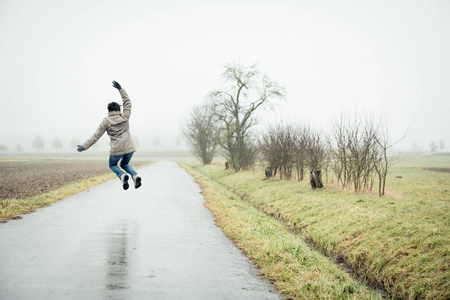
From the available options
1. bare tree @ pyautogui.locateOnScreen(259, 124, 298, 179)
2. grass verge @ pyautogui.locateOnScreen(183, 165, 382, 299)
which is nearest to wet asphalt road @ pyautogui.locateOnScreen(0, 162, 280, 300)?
grass verge @ pyautogui.locateOnScreen(183, 165, 382, 299)

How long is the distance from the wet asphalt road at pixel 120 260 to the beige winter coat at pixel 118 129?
189 centimetres

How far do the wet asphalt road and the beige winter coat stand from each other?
6.20 feet

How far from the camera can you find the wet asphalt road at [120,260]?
3225 millimetres

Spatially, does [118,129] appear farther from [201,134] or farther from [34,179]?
[201,134]

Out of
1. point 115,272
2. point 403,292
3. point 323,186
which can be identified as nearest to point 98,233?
point 115,272

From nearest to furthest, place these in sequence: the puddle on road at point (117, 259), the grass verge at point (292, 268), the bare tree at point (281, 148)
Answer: the puddle on road at point (117, 259), the grass verge at point (292, 268), the bare tree at point (281, 148)

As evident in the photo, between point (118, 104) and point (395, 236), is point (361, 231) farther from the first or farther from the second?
point (118, 104)

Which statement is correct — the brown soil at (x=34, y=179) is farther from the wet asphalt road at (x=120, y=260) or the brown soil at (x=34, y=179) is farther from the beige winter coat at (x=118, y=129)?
the wet asphalt road at (x=120, y=260)

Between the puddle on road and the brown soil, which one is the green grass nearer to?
the puddle on road

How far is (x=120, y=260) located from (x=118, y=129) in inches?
160

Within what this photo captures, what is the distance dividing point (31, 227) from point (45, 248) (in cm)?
184

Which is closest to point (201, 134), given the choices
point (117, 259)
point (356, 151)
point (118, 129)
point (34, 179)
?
point (34, 179)

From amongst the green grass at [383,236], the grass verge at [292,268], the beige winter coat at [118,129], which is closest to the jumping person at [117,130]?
the beige winter coat at [118,129]

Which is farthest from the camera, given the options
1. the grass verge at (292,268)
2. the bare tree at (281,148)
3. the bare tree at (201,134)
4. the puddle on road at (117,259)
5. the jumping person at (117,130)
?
the bare tree at (201,134)
